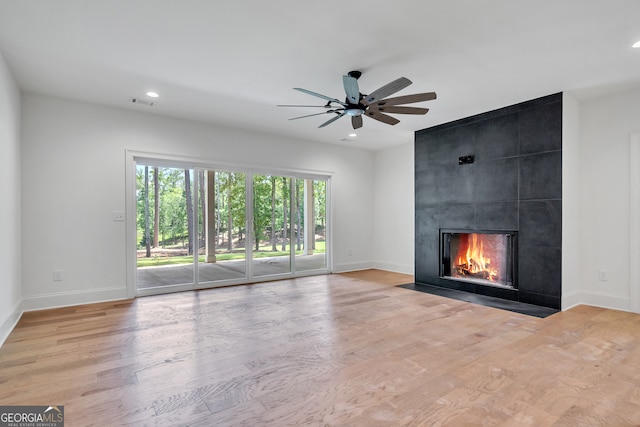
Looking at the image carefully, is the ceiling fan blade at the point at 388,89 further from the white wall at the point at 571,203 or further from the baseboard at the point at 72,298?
the baseboard at the point at 72,298

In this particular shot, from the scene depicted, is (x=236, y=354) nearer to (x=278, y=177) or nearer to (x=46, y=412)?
(x=46, y=412)

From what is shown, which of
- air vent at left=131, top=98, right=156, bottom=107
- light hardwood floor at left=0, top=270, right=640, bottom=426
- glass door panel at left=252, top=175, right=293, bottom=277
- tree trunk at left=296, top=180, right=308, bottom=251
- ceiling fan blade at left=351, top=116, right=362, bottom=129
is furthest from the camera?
tree trunk at left=296, top=180, right=308, bottom=251

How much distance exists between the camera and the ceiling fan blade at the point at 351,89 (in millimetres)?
2868

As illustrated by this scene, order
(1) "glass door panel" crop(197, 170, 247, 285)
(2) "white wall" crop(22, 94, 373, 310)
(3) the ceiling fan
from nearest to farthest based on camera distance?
(3) the ceiling fan
(2) "white wall" crop(22, 94, 373, 310)
(1) "glass door panel" crop(197, 170, 247, 285)

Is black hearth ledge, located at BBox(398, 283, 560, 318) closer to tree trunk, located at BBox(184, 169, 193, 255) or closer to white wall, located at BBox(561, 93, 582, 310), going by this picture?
white wall, located at BBox(561, 93, 582, 310)

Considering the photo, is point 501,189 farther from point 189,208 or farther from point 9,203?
point 9,203

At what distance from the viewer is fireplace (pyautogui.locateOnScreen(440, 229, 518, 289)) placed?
4.69 m

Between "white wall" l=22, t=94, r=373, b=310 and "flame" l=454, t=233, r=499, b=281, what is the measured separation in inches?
176

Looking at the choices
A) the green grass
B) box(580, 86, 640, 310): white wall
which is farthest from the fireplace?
the green grass

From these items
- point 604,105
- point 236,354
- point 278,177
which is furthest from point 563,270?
point 278,177

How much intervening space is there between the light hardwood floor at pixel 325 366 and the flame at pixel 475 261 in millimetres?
1059

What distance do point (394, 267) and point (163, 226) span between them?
4643 millimetres

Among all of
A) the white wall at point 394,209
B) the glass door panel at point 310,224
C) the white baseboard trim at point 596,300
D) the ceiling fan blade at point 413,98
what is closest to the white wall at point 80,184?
the glass door panel at point 310,224

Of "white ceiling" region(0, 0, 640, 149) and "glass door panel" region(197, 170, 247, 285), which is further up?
"white ceiling" region(0, 0, 640, 149)
